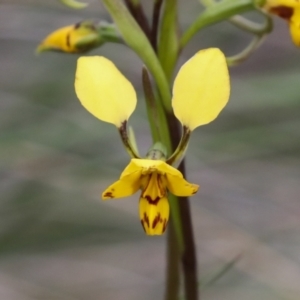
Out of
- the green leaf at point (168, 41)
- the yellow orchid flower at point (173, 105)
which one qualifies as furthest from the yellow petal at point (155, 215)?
the green leaf at point (168, 41)

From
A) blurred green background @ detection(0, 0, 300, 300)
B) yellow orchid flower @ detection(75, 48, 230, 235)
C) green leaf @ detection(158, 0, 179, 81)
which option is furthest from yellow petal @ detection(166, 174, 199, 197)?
blurred green background @ detection(0, 0, 300, 300)

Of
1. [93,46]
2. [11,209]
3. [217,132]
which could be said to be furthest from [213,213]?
A: [93,46]

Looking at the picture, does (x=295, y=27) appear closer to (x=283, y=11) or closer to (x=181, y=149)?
(x=283, y=11)

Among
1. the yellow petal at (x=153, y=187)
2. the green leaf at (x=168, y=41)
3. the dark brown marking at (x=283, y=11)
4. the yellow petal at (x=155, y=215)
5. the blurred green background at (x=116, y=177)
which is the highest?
the dark brown marking at (x=283, y=11)

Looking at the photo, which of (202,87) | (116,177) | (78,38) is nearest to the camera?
(202,87)

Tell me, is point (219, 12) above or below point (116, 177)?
above

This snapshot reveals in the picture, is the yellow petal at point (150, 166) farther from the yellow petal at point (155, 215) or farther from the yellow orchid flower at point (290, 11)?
the yellow orchid flower at point (290, 11)

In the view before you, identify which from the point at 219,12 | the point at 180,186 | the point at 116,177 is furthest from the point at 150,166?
the point at 116,177
